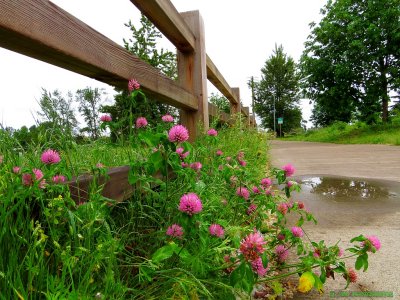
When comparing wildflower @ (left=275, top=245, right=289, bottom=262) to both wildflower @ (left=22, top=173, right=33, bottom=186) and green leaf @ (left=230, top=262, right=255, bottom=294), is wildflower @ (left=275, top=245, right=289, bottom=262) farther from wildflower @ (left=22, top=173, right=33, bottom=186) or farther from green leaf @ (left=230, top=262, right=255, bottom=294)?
wildflower @ (left=22, top=173, right=33, bottom=186)

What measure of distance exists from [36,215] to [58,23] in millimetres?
629

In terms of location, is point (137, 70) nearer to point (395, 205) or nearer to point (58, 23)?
point (58, 23)

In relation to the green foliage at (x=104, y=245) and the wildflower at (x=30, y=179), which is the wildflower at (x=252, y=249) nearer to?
the green foliage at (x=104, y=245)

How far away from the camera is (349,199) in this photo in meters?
3.38

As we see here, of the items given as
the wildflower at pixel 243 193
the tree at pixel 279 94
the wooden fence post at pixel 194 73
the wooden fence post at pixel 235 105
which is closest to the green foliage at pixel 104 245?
the wildflower at pixel 243 193

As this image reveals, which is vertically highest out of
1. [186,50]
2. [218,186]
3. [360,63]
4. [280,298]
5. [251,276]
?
[360,63]

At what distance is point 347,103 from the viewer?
20.6 meters

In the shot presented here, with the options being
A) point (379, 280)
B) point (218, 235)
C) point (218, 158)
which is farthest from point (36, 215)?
point (379, 280)

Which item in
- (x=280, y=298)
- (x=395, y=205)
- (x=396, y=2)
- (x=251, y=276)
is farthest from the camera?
(x=396, y=2)

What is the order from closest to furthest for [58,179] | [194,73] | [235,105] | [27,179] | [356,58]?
[27,179]
[58,179]
[194,73]
[235,105]
[356,58]

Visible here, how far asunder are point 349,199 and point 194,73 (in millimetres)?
1965

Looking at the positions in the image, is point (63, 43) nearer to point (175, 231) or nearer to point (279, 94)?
point (175, 231)

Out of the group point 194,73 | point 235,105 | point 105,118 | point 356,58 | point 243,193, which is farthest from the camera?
point 356,58

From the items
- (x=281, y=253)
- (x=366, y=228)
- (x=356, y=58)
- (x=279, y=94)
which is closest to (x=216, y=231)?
(x=281, y=253)
